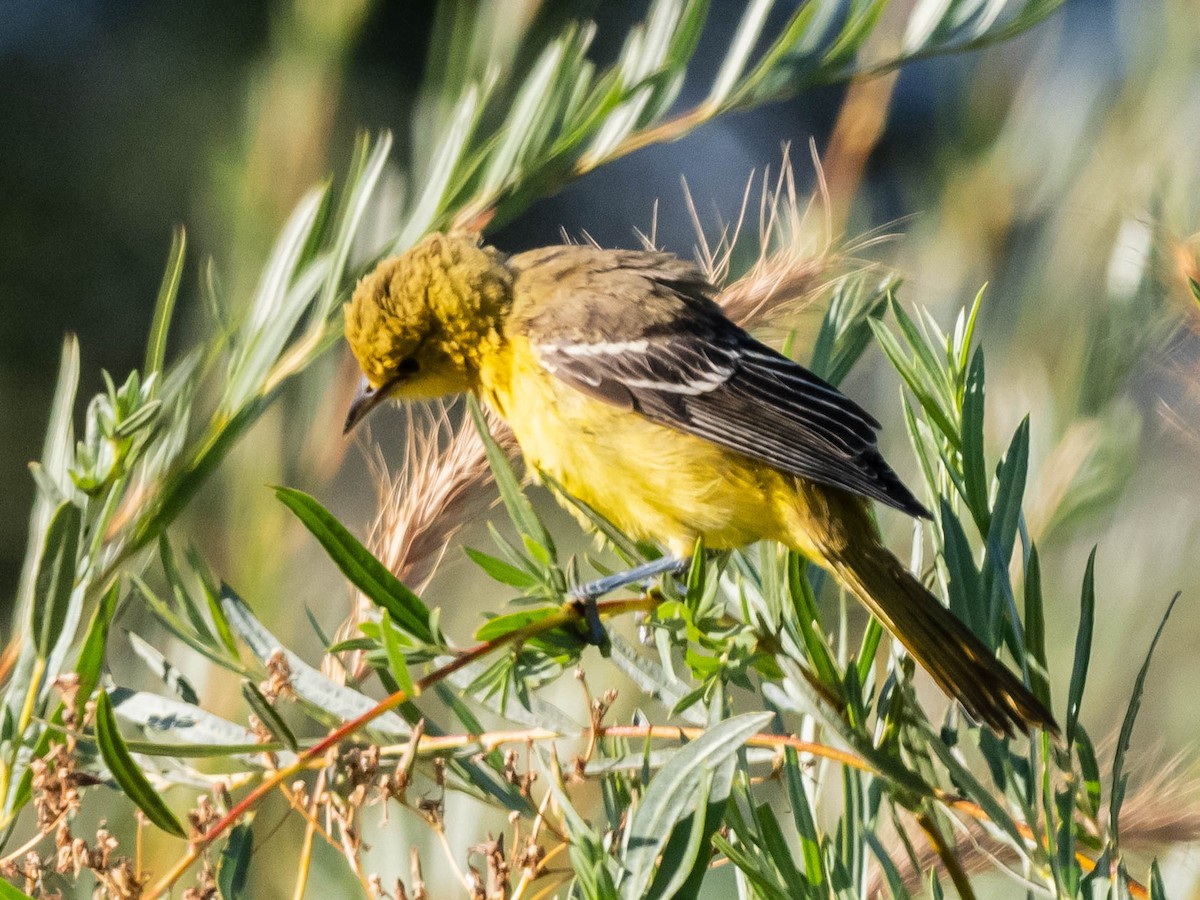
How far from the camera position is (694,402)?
3.73 feet

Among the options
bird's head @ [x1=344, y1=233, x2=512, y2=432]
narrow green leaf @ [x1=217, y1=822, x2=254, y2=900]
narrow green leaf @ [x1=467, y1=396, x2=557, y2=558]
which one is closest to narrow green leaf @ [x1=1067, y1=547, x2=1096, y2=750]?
narrow green leaf @ [x1=467, y1=396, x2=557, y2=558]

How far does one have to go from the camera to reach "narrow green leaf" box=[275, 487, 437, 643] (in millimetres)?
468

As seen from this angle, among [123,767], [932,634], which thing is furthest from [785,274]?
[123,767]

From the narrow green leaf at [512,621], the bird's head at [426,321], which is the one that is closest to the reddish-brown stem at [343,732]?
the narrow green leaf at [512,621]

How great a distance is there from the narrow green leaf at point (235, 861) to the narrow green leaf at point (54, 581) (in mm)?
105

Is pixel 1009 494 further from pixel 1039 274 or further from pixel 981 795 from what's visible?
pixel 1039 274

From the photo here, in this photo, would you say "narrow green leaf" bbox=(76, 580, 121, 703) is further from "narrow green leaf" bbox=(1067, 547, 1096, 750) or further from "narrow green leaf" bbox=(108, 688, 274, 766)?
"narrow green leaf" bbox=(1067, 547, 1096, 750)

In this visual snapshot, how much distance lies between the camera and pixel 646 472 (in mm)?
1084

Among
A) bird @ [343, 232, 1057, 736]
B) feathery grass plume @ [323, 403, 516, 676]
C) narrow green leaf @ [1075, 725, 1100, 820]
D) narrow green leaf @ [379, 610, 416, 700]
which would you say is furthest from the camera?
bird @ [343, 232, 1057, 736]

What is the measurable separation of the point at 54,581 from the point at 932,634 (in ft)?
1.42

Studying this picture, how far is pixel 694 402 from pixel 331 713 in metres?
0.62

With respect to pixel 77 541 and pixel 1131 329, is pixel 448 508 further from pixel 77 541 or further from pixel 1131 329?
pixel 1131 329

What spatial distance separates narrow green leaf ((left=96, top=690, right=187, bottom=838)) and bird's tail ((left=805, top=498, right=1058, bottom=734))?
0.33 metres

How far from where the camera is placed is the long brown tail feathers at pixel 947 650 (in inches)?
22.2
